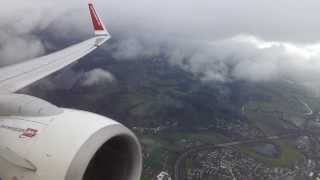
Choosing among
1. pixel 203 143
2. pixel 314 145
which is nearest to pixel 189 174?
pixel 203 143

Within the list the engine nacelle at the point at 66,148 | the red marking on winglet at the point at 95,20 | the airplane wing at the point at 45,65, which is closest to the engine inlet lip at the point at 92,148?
the engine nacelle at the point at 66,148

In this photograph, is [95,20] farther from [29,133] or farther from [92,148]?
[92,148]

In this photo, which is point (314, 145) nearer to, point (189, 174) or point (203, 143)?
point (203, 143)

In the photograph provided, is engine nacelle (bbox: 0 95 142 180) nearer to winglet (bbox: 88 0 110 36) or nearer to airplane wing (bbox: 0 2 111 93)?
airplane wing (bbox: 0 2 111 93)

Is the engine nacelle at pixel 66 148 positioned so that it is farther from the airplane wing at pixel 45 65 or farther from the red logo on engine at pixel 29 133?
the airplane wing at pixel 45 65

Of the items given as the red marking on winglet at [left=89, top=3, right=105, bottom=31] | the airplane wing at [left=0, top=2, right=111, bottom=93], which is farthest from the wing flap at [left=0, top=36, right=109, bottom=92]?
the red marking on winglet at [left=89, top=3, right=105, bottom=31]
